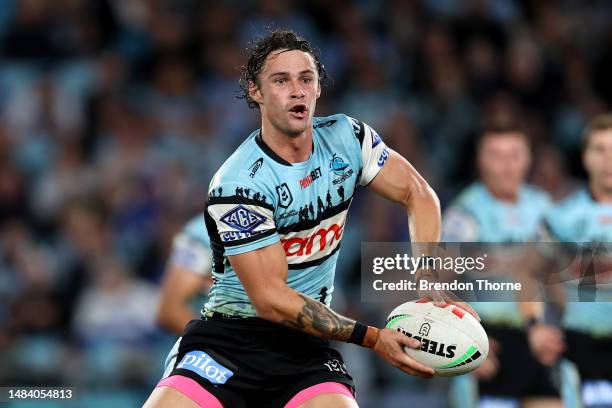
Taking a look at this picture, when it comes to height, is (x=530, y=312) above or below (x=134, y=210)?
below

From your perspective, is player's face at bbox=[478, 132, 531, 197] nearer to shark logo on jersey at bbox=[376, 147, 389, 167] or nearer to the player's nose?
shark logo on jersey at bbox=[376, 147, 389, 167]

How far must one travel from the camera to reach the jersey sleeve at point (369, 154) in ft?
16.2

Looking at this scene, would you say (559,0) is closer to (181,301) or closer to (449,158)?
(449,158)

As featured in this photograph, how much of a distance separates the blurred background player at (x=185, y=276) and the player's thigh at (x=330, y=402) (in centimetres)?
209

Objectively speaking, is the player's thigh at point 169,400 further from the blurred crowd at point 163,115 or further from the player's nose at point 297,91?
the blurred crowd at point 163,115

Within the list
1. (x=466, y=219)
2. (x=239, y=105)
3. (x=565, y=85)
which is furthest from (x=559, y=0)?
(x=466, y=219)

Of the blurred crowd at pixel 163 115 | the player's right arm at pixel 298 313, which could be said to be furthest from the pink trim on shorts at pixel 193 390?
the blurred crowd at pixel 163 115

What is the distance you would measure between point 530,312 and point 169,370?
3.13 metres

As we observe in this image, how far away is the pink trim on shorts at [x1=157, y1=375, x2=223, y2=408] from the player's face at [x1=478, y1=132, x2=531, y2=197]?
12.6 feet

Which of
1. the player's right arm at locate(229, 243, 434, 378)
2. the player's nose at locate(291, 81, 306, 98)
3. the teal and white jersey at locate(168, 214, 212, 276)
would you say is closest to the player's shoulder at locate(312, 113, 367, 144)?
the player's nose at locate(291, 81, 306, 98)

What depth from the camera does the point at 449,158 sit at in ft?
33.0

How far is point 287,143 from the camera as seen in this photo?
4.75 meters

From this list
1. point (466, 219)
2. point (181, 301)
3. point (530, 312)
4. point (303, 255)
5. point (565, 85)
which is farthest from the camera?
point (565, 85)

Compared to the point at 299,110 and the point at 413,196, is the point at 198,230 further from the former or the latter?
the point at 299,110
